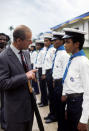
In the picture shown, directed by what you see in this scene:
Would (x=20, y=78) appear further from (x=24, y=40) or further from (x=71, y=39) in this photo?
(x=71, y=39)

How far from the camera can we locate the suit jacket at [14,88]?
Answer: 6.27 feet

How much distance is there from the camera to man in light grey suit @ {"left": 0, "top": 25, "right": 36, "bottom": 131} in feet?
6.29

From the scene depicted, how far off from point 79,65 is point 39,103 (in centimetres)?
367

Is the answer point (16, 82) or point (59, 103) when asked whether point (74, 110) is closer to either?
point (16, 82)

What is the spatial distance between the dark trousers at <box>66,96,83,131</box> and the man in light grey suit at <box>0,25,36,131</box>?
63cm

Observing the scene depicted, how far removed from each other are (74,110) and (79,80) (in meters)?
0.47

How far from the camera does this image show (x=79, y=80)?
2287 mm

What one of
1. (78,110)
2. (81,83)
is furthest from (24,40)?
(78,110)

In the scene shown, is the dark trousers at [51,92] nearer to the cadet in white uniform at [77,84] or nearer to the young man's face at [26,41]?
the cadet in white uniform at [77,84]

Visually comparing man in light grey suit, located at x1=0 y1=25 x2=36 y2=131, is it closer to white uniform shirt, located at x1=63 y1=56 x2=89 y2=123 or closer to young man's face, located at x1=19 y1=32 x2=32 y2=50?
young man's face, located at x1=19 y1=32 x2=32 y2=50

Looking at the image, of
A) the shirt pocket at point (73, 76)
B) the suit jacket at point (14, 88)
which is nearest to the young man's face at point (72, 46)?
the shirt pocket at point (73, 76)

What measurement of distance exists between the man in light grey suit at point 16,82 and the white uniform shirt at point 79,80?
630 mm

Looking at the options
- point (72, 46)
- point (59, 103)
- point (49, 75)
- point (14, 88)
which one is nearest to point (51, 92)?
point (49, 75)

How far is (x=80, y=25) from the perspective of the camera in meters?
19.9
